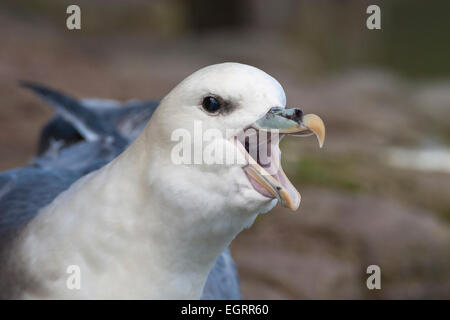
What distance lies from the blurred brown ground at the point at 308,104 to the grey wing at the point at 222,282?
0.48 m

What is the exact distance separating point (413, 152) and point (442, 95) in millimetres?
1602

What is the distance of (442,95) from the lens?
6.31m

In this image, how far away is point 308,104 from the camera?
227 inches

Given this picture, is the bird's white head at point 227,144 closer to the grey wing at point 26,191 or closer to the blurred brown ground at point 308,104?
the grey wing at point 26,191

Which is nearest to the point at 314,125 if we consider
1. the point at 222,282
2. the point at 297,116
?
the point at 297,116

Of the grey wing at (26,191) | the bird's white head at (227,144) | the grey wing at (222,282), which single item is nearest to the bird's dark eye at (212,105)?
the bird's white head at (227,144)

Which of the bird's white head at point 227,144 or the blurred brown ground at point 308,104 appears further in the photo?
the blurred brown ground at point 308,104

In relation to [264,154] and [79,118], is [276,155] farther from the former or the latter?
[79,118]

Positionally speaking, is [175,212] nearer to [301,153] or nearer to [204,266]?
[204,266]

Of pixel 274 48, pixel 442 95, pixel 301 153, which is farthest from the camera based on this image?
pixel 274 48

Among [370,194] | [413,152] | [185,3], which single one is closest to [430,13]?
[185,3]

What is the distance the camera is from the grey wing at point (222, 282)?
2.29 metres

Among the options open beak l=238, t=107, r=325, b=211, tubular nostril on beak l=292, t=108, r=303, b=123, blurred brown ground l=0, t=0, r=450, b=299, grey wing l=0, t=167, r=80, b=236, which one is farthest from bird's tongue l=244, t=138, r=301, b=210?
blurred brown ground l=0, t=0, r=450, b=299

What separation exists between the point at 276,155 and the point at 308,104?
13.6 feet
